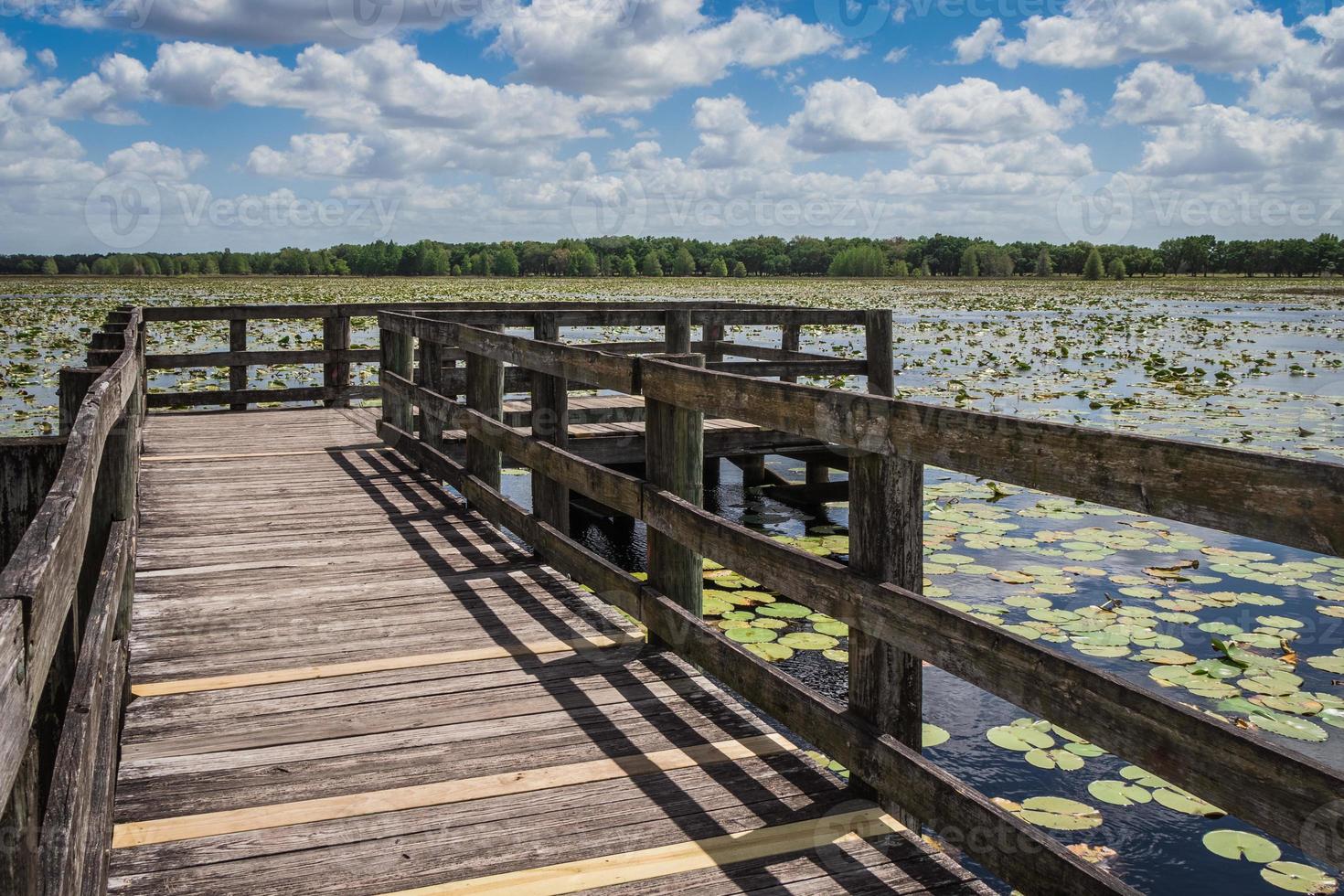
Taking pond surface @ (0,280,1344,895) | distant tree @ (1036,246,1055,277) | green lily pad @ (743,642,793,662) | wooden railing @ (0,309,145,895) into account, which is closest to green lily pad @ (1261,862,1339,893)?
pond surface @ (0,280,1344,895)

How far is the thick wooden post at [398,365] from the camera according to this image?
8.72 meters

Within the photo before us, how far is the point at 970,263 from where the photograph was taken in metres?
167

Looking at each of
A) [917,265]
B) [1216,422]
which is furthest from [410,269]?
[1216,422]

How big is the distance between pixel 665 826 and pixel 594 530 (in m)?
8.08

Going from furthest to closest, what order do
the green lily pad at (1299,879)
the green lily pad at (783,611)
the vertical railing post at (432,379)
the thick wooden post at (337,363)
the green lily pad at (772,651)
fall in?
1. the thick wooden post at (337,363)
2. the vertical railing post at (432,379)
3. the green lily pad at (783,611)
4. the green lily pad at (772,651)
5. the green lily pad at (1299,879)

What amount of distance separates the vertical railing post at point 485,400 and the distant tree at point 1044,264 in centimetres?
16623

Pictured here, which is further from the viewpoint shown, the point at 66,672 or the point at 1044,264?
the point at 1044,264

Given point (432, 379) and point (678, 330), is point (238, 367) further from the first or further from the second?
point (678, 330)

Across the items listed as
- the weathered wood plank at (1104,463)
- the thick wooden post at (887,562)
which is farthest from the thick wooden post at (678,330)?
the thick wooden post at (887,562)

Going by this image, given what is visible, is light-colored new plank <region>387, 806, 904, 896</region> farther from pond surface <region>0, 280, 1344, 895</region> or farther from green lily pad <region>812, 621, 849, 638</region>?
green lily pad <region>812, 621, 849, 638</region>

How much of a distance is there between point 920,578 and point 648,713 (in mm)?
1203

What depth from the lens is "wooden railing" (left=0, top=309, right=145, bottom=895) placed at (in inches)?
49.1

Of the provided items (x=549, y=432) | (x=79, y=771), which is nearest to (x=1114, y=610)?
(x=549, y=432)

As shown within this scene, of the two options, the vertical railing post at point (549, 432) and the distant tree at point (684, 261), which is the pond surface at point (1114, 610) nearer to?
the vertical railing post at point (549, 432)
